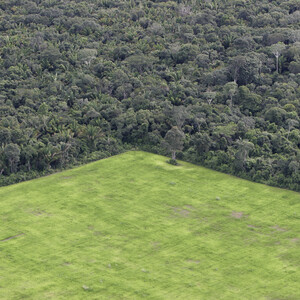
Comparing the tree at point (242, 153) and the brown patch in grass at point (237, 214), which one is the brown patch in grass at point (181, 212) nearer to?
the brown patch in grass at point (237, 214)

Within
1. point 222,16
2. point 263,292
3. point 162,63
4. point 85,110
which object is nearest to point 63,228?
point 263,292

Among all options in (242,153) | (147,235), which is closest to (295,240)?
(147,235)

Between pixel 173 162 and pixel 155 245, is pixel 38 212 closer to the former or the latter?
pixel 155 245

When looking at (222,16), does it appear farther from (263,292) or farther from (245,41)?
(263,292)

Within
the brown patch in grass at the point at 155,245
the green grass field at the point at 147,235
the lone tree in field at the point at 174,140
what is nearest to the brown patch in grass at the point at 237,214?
the green grass field at the point at 147,235

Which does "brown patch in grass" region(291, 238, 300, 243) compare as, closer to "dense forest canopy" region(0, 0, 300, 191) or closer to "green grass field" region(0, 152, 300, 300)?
"green grass field" region(0, 152, 300, 300)
